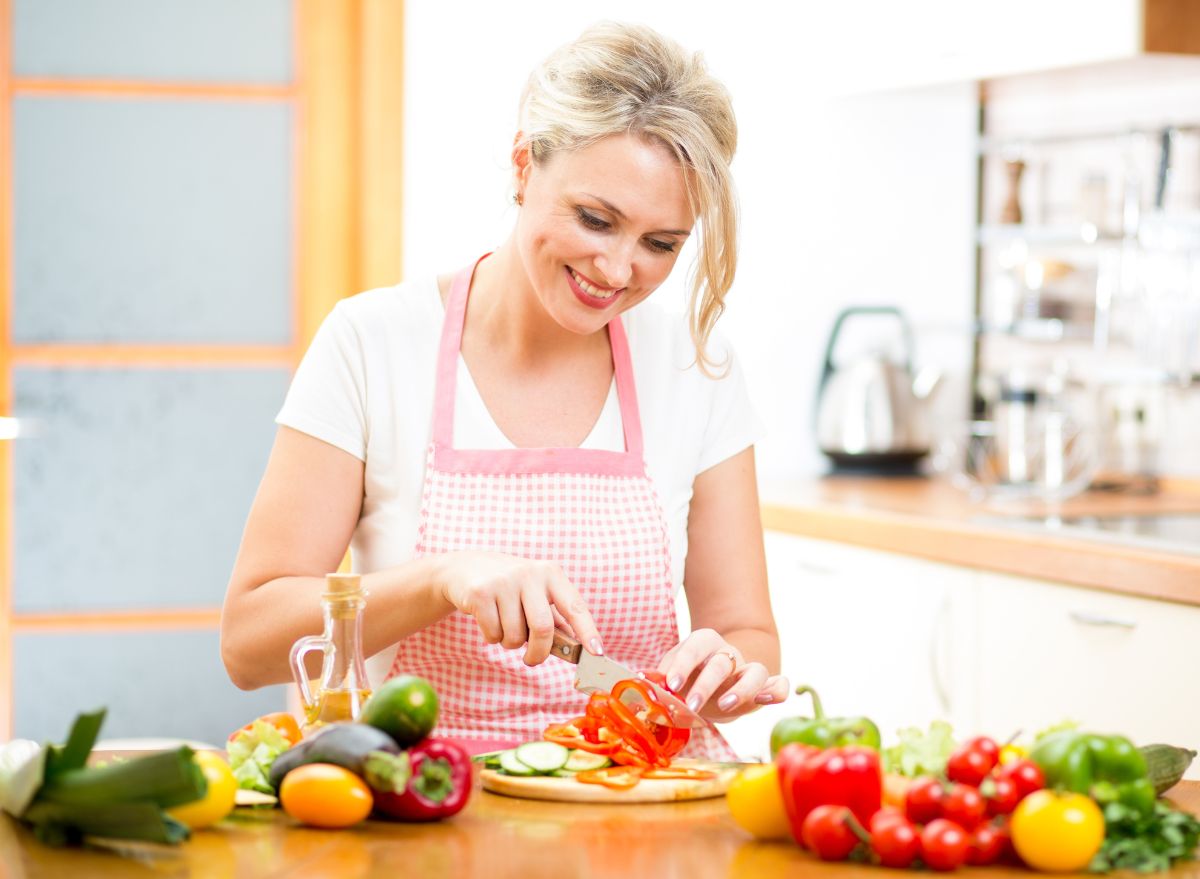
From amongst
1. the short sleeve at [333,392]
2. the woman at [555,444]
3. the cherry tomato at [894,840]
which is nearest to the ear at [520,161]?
the woman at [555,444]

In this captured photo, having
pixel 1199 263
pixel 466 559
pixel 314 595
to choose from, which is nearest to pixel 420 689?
pixel 466 559

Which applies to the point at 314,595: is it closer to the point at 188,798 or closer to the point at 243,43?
the point at 188,798

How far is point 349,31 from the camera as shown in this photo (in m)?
3.47

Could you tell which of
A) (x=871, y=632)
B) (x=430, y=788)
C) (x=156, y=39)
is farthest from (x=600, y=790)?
(x=156, y=39)

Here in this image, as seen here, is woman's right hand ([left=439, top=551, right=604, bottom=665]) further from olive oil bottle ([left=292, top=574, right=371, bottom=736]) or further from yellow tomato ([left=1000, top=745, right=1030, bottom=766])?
yellow tomato ([left=1000, top=745, right=1030, bottom=766])

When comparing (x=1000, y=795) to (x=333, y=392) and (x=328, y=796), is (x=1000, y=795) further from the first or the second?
(x=333, y=392)

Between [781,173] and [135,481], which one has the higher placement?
[781,173]

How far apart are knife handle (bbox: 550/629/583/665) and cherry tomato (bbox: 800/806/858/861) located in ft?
1.19

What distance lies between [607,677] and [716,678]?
0.32 ft

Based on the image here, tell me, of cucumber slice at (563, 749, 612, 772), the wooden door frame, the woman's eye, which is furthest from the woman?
the wooden door frame

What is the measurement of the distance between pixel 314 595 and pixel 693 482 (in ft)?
1.61

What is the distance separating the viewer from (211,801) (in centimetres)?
115

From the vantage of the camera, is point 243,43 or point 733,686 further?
point 243,43

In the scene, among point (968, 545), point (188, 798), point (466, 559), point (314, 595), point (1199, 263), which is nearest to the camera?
point (188, 798)
